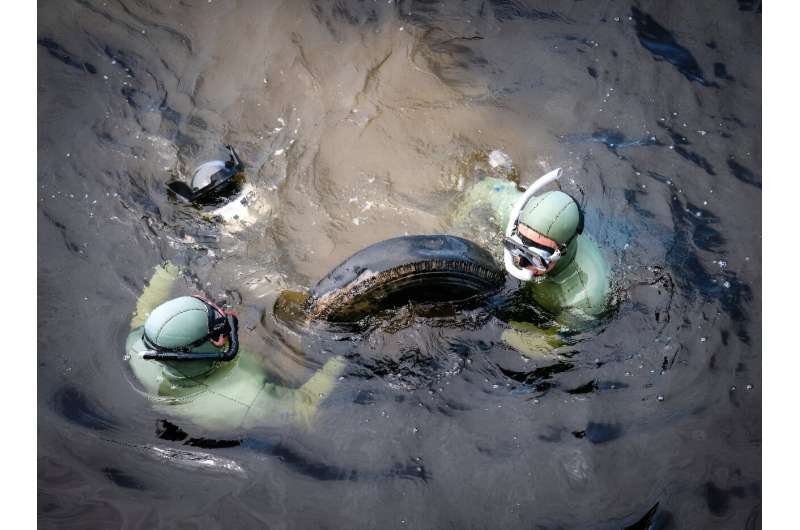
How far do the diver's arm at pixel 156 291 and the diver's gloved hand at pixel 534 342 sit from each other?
3013mm

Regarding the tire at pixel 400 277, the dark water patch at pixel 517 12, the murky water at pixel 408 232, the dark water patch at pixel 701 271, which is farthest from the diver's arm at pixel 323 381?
the dark water patch at pixel 517 12

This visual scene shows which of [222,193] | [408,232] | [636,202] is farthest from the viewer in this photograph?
[636,202]

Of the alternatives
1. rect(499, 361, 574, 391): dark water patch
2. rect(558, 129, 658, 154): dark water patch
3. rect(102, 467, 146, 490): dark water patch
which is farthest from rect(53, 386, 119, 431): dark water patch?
rect(558, 129, 658, 154): dark water patch

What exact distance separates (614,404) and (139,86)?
232 inches

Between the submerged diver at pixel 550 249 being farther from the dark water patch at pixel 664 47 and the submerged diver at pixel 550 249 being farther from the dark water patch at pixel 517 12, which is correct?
the dark water patch at pixel 664 47

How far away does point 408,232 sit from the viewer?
5.66m

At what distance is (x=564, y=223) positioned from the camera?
14.8 feet

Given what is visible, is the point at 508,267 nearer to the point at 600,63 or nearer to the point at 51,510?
the point at 600,63

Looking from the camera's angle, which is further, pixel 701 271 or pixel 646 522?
pixel 701 271

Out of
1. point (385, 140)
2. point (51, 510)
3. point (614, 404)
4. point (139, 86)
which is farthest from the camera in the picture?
point (139, 86)

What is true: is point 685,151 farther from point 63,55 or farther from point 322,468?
point 63,55

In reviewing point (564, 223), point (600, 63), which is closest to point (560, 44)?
point (600, 63)

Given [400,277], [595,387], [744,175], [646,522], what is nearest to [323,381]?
[400,277]

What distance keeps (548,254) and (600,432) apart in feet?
5.15
